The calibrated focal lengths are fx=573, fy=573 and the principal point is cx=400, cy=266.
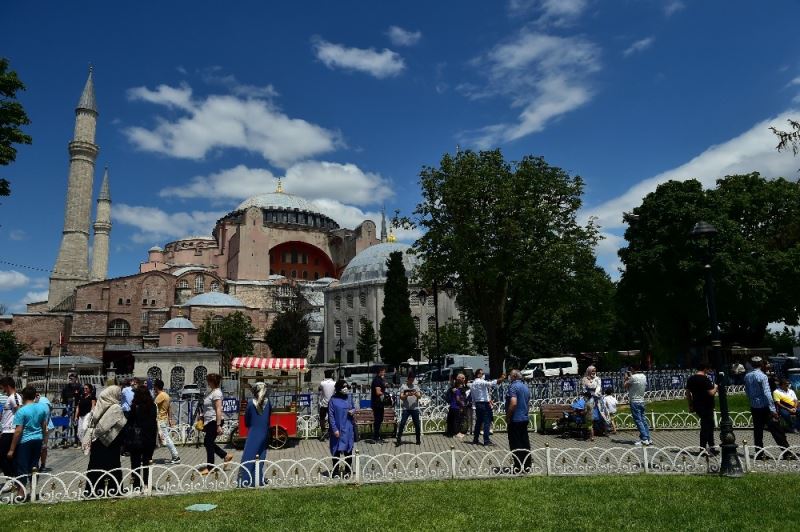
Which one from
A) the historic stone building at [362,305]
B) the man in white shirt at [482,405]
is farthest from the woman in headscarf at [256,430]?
the historic stone building at [362,305]

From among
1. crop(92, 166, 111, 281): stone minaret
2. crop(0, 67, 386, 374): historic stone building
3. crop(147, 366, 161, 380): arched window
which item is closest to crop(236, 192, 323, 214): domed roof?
crop(0, 67, 386, 374): historic stone building

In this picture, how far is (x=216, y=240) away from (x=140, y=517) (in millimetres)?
74464

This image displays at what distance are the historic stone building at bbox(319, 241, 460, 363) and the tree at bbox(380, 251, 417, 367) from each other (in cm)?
700

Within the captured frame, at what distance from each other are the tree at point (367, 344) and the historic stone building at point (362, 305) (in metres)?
1.52

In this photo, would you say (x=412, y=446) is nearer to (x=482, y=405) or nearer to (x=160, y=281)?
(x=482, y=405)

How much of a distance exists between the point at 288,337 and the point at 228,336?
16.4 feet

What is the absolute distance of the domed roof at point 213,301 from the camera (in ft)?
173

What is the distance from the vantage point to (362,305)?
55500 mm

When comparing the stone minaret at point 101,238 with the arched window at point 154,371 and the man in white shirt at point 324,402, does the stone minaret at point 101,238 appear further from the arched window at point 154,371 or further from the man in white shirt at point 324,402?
the man in white shirt at point 324,402

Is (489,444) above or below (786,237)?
below

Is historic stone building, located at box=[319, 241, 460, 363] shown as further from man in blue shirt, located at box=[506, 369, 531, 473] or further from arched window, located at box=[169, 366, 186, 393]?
man in blue shirt, located at box=[506, 369, 531, 473]

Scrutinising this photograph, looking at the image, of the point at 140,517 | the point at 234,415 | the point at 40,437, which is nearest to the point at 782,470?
the point at 140,517

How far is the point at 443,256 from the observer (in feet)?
76.5

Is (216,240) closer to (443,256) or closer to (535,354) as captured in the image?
(535,354)
